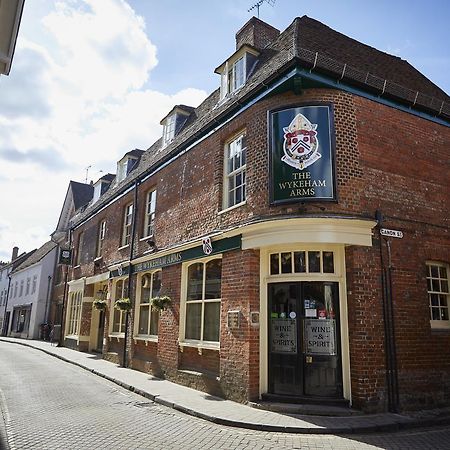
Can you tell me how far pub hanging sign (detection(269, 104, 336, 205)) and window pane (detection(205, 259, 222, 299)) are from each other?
266 centimetres

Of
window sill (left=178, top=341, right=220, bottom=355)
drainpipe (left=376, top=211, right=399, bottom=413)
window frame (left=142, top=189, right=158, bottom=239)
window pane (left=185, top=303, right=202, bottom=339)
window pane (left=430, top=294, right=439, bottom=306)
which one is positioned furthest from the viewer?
window frame (left=142, top=189, right=158, bottom=239)

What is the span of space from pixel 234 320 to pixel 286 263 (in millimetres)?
1775

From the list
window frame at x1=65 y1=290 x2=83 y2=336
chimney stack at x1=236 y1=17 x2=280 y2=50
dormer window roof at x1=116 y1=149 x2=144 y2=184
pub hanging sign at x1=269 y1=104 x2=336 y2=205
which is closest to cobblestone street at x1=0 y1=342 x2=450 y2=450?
pub hanging sign at x1=269 y1=104 x2=336 y2=205

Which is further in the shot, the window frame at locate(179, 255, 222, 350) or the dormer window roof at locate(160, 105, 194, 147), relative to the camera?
the dormer window roof at locate(160, 105, 194, 147)

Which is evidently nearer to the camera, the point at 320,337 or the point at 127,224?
the point at 320,337

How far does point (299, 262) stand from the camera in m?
9.09

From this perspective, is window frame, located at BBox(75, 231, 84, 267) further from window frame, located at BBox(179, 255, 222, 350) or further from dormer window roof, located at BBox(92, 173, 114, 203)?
window frame, located at BBox(179, 255, 222, 350)

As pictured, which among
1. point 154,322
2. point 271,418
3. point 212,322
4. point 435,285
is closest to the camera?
point 271,418

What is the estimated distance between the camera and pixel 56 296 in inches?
1233

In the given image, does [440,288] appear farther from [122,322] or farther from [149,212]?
[122,322]

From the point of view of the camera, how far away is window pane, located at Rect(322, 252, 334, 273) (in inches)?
352

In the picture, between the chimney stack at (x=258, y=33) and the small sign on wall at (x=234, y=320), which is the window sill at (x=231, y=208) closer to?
the small sign on wall at (x=234, y=320)

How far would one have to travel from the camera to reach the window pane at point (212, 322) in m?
10.6

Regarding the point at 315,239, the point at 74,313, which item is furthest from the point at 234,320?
the point at 74,313
